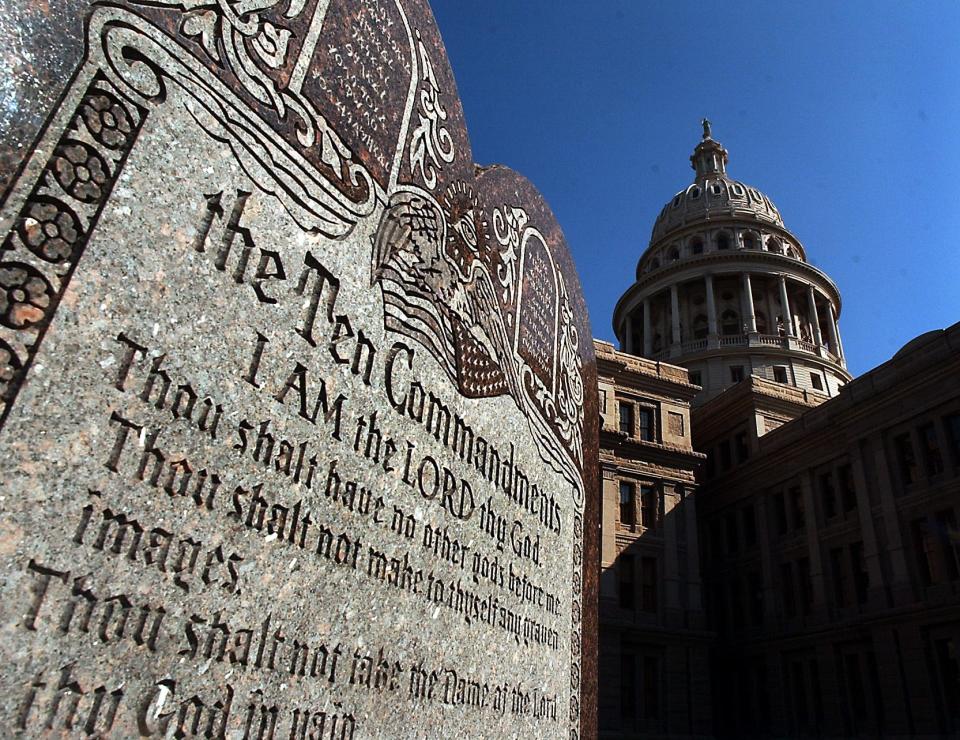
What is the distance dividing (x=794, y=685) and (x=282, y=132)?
108 feet

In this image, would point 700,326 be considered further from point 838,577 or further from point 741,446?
point 838,577

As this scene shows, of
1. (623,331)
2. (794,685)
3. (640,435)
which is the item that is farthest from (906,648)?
(623,331)

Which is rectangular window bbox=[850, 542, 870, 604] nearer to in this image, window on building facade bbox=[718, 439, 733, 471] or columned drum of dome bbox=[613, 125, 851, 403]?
window on building facade bbox=[718, 439, 733, 471]

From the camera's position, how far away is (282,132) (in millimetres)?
3061

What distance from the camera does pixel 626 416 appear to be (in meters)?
34.3

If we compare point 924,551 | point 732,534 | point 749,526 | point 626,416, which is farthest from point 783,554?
point 626,416

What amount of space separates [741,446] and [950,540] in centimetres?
1351

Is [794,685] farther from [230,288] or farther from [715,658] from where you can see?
[230,288]

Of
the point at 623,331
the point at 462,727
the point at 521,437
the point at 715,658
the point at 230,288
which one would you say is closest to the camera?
the point at 230,288

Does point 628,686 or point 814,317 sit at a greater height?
point 814,317

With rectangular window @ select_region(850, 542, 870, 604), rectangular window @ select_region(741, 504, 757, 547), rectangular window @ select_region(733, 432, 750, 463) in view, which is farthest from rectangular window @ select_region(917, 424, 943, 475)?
rectangular window @ select_region(733, 432, 750, 463)

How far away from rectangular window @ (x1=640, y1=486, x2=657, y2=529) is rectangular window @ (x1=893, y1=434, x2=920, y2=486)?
10.2 metres

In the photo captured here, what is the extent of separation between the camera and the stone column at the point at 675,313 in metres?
54.1

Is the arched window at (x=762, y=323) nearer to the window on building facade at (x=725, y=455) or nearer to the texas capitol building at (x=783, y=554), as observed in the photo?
the texas capitol building at (x=783, y=554)
